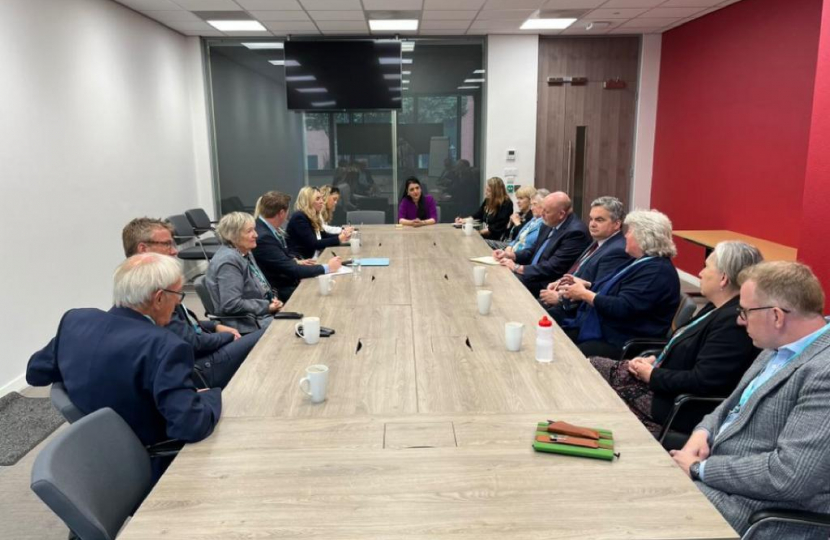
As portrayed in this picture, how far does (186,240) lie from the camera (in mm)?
7160

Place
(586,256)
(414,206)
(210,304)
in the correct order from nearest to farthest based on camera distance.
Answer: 1. (210,304)
2. (586,256)
3. (414,206)

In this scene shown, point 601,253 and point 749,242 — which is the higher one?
point 601,253

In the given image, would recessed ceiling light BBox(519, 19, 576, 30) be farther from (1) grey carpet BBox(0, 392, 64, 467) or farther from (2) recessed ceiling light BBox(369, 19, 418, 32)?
(1) grey carpet BBox(0, 392, 64, 467)

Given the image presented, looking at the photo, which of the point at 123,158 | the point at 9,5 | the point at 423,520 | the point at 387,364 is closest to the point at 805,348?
the point at 423,520

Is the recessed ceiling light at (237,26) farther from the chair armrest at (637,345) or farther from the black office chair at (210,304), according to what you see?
the chair armrest at (637,345)

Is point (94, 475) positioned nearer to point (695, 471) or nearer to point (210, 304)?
point (695, 471)

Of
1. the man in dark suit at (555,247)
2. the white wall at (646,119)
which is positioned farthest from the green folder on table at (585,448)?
the white wall at (646,119)

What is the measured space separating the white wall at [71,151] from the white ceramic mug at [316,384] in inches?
126

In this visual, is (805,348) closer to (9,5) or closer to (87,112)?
(9,5)

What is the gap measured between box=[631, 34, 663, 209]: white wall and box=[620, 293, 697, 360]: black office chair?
5.70 m

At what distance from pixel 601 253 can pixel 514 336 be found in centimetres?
162

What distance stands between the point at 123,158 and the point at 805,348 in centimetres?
608

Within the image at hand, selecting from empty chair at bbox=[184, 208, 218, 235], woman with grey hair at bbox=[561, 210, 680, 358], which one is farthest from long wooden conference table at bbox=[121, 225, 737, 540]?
empty chair at bbox=[184, 208, 218, 235]

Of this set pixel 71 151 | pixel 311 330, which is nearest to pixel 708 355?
pixel 311 330
